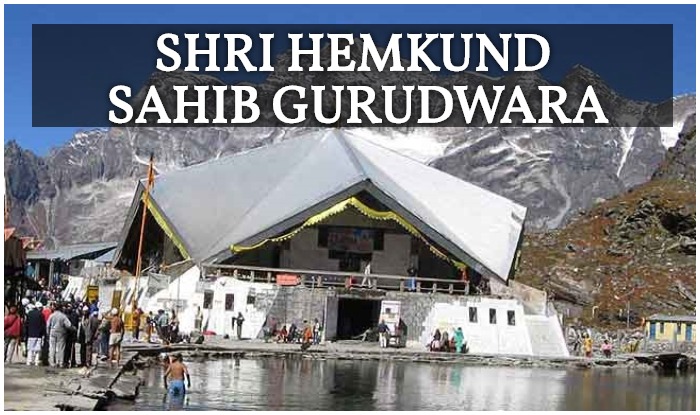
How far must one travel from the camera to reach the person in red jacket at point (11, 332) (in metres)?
17.0

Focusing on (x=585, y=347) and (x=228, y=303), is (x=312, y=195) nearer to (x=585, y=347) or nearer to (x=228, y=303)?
(x=228, y=303)

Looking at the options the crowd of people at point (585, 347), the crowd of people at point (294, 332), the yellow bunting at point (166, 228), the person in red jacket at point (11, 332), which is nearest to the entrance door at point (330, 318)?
the crowd of people at point (294, 332)

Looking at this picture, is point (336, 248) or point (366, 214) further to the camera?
point (336, 248)

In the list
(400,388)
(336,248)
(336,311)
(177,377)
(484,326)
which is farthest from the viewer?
(336,248)

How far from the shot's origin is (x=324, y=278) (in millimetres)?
32750

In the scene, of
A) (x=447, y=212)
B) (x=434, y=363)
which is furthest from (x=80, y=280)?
(x=434, y=363)

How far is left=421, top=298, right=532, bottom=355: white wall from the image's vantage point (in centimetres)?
2775

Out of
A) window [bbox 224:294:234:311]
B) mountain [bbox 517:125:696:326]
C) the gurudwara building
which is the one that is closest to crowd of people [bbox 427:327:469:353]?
the gurudwara building

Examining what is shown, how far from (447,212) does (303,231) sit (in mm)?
4864

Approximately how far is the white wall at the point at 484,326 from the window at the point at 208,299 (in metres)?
5.30

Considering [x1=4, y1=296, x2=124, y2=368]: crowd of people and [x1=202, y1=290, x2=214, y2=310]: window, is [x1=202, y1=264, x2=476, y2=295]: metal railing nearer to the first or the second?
[x1=202, y1=290, x2=214, y2=310]: window

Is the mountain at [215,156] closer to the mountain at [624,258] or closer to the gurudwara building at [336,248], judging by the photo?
the mountain at [624,258]

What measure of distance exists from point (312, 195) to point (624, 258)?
33418 millimetres

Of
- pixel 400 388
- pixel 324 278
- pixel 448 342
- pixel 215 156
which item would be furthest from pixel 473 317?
pixel 215 156
